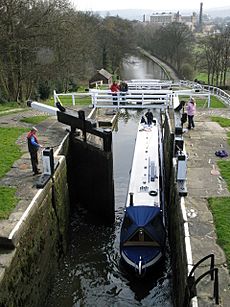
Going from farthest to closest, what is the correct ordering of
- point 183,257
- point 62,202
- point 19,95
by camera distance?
1. point 19,95
2. point 62,202
3. point 183,257

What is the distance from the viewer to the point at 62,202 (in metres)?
14.0

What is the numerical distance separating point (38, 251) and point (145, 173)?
5.63 meters

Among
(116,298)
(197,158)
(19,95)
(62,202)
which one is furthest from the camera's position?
(19,95)

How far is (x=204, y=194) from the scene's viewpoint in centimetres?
1188

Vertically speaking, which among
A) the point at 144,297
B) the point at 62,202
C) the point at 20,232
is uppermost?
the point at 20,232

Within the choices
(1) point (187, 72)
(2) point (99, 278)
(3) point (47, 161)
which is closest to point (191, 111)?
(3) point (47, 161)

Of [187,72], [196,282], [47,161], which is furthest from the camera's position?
[187,72]

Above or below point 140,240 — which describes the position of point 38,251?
above

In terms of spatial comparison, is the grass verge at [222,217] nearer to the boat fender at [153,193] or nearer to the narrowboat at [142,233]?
the narrowboat at [142,233]

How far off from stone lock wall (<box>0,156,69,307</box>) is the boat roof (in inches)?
95.9

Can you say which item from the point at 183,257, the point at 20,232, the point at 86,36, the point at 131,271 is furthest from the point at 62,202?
the point at 86,36

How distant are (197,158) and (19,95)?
1910 cm

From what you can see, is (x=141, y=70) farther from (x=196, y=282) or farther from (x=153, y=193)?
(x=196, y=282)

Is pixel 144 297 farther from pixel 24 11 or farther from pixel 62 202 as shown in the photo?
pixel 24 11
